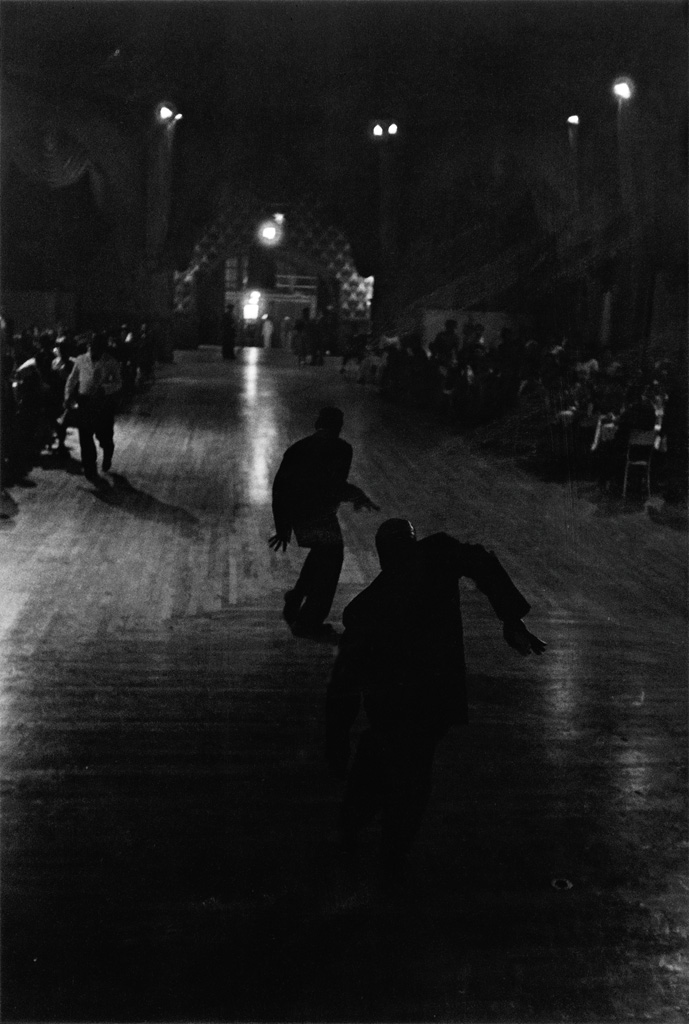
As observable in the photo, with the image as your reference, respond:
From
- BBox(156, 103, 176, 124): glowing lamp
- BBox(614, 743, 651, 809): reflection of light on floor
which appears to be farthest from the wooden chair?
BBox(156, 103, 176, 124): glowing lamp

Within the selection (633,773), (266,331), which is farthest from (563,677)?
(266,331)

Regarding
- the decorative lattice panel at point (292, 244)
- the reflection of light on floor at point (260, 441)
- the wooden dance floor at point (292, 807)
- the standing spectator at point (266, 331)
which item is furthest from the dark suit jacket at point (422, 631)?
the standing spectator at point (266, 331)

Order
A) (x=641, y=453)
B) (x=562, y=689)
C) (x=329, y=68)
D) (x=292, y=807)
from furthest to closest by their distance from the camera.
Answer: (x=329, y=68) < (x=641, y=453) < (x=562, y=689) < (x=292, y=807)

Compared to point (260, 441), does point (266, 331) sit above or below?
above

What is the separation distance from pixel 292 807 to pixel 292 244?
896 inches

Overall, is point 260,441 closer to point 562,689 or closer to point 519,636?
point 562,689

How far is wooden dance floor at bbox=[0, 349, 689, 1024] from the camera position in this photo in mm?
3070

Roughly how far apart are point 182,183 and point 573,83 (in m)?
8.42

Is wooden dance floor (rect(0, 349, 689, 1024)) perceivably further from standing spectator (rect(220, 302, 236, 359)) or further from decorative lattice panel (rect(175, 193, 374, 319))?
decorative lattice panel (rect(175, 193, 374, 319))

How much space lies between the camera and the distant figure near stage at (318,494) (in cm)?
535

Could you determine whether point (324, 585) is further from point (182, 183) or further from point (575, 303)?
point (182, 183)

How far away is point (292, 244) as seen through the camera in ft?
83.9

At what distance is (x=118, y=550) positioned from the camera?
306 inches

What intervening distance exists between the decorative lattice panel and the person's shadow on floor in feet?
47.2
